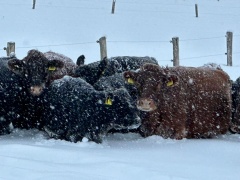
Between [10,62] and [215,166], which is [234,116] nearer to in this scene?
[215,166]

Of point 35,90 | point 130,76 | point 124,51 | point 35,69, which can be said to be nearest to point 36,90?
point 35,90

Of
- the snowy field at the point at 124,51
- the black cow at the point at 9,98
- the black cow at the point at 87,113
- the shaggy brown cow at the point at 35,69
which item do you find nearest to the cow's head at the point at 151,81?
the black cow at the point at 87,113

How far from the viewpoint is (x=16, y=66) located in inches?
241

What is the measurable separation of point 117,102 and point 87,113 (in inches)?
16.2

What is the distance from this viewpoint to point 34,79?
6055mm

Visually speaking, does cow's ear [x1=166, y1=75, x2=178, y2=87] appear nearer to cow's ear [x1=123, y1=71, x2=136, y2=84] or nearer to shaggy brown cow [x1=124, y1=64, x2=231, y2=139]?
shaggy brown cow [x1=124, y1=64, x2=231, y2=139]

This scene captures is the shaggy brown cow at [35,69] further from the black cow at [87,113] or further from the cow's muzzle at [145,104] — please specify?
the cow's muzzle at [145,104]

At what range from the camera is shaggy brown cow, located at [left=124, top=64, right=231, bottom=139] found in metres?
5.84

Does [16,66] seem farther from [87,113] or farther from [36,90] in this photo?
[87,113]

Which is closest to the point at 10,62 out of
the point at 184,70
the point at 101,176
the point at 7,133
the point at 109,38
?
the point at 7,133

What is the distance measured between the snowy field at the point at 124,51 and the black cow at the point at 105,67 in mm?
1413

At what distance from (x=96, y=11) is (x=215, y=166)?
24.8 m

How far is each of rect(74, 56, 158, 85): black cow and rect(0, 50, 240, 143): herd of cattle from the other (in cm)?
72

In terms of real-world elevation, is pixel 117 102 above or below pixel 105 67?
below
